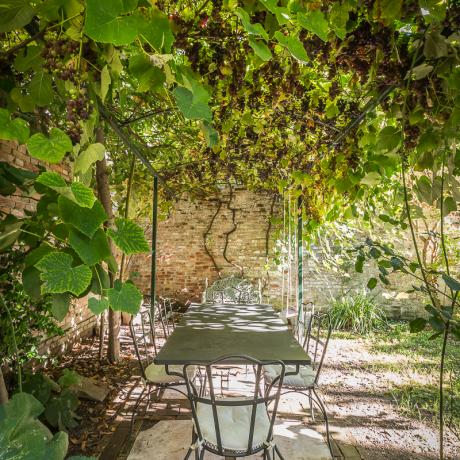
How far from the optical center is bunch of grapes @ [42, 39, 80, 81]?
1.05 m

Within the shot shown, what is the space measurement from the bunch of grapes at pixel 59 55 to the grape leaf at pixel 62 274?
668mm

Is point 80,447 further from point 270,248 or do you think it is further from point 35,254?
point 270,248

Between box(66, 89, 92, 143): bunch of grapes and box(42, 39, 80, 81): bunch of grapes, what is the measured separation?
7 cm

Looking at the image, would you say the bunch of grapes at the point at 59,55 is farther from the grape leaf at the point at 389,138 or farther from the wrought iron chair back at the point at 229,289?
the wrought iron chair back at the point at 229,289

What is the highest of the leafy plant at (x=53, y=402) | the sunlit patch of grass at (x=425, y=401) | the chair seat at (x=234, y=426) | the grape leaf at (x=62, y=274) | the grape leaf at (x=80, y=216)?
the grape leaf at (x=80, y=216)

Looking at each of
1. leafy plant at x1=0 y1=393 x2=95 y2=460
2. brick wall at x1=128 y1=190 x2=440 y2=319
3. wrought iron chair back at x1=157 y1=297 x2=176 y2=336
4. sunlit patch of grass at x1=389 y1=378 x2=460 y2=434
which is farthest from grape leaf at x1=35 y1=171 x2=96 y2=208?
brick wall at x1=128 y1=190 x2=440 y2=319

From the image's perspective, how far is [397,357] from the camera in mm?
4816

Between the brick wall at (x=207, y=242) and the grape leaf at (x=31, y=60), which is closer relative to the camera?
the grape leaf at (x=31, y=60)

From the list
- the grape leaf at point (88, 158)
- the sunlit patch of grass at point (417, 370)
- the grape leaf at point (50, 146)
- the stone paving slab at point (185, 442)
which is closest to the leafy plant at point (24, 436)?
the grape leaf at point (50, 146)

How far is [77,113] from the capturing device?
3.73 ft

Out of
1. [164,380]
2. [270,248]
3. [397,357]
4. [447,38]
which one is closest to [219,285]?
[270,248]

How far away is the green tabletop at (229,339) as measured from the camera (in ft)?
6.91

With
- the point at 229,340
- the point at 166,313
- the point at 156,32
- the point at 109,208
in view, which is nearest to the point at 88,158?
the point at 156,32

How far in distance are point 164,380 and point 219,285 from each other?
4561 millimetres
